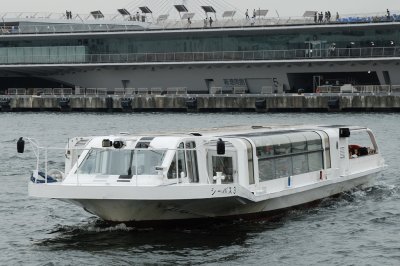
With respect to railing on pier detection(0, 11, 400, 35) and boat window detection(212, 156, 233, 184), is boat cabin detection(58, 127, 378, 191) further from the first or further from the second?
railing on pier detection(0, 11, 400, 35)

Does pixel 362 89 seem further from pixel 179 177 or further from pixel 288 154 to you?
pixel 179 177

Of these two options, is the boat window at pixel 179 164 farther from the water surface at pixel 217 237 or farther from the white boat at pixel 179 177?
the water surface at pixel 217 237

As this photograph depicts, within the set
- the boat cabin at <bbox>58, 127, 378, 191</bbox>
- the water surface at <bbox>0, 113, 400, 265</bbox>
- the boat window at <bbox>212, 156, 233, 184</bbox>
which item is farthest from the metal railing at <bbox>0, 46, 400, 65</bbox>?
the boat window at <bbox>212, 156, 233, 184</bbox>

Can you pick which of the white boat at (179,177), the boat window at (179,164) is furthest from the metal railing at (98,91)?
the boat window at (179,164)

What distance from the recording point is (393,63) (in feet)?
341

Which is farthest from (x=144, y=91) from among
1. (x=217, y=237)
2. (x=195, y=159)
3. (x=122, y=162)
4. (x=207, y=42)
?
(x=217, y=237)

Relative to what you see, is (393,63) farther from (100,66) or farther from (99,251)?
(99,251)

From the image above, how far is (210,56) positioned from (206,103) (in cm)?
1653

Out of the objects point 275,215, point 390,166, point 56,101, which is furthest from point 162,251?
point 56,101

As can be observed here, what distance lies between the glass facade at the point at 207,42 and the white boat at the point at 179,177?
75702mm

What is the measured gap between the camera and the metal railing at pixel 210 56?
104 meters

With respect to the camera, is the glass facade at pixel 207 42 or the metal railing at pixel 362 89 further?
the glass facade at pixel 207 42

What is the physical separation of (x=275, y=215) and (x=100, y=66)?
87.9 m

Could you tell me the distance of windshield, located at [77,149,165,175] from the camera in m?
26.8
